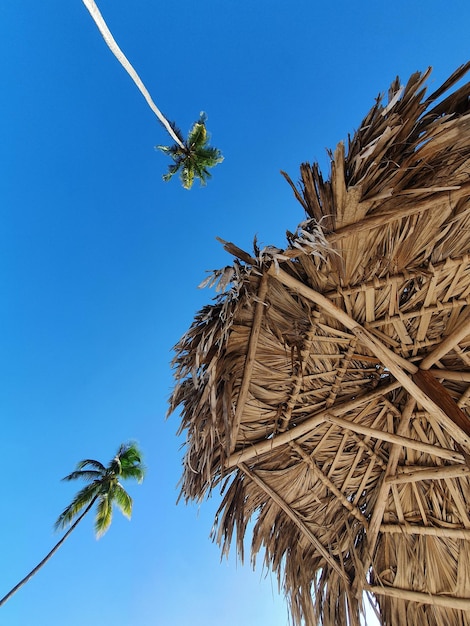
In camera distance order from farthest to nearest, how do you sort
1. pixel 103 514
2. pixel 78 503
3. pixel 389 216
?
pixel 103 514
pixel 78 503
pixel 389 216

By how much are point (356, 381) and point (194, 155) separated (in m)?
15.6

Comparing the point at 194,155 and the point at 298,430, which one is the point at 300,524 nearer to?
the point at 298,430

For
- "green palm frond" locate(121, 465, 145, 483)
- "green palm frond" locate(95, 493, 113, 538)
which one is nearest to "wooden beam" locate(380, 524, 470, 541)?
"green palm frond" locate(95, 493, 113, 538)

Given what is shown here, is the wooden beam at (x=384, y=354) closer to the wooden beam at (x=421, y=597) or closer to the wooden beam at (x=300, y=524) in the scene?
the wooden beam at (x=300, y=524)

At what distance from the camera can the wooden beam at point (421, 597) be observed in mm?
3283

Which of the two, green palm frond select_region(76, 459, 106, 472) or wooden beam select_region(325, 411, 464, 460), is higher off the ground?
green palm frond select_region(76, 459, 106, 472)

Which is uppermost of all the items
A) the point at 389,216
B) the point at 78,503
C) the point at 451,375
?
the point at 78,503

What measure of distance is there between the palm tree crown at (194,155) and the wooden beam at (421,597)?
15467 mm

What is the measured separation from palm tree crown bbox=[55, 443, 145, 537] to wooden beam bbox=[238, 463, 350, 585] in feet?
34.2

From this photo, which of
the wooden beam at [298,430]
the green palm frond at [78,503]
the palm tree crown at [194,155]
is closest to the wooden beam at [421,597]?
the wooden beam at [298,430]

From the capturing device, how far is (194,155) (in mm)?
16828

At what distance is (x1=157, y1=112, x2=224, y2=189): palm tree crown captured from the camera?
1636cm

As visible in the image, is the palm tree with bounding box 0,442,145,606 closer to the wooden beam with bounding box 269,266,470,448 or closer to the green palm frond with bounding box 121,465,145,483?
the green palm frond with bounding box 121,465,145,483

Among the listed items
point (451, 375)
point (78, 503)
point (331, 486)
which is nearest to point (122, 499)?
point (78, 503)
